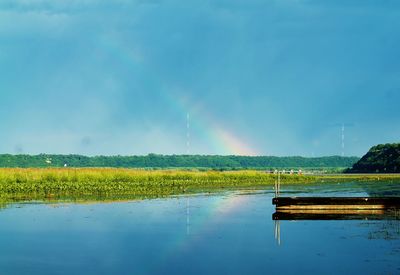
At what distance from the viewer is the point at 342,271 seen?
63.8 feet

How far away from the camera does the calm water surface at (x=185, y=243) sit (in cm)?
2033

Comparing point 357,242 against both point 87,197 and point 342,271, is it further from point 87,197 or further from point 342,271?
point 87,197

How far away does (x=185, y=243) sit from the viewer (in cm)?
2538

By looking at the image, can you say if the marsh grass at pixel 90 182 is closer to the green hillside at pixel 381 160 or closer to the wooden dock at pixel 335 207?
the wooden dock at pixel 335 207

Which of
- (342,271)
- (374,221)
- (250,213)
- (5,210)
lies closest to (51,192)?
(5,210)

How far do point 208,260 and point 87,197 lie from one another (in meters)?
28.2

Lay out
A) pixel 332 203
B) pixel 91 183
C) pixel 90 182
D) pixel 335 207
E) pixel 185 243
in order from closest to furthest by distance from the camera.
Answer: pixel 185 243, pixel 332 203, pixel 335 207, pixel 91 183, pixel 90 182

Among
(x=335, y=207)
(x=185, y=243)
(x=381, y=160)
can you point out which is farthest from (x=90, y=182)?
(x=381, y=160)

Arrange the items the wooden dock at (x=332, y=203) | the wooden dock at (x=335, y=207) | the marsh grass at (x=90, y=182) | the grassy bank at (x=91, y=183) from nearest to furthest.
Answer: the wooden dock at (x=335, y=207)
the wooden dock at (x=332, y=203)
the grassy bank at (x=91, y=183)
the marsh grass at (x=90, y=182)

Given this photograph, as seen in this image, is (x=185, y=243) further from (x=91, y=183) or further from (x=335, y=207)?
(x=91, y=183)

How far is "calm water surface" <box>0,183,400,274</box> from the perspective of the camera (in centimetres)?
2033

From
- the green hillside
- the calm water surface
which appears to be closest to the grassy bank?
the calm water surface

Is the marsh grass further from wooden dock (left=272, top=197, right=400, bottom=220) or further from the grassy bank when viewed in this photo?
wooden dock (left=272, top=197, right=400, bottom=220)

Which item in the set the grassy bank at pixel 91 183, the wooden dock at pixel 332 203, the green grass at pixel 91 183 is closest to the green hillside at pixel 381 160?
the green grass at pixel 91 183
